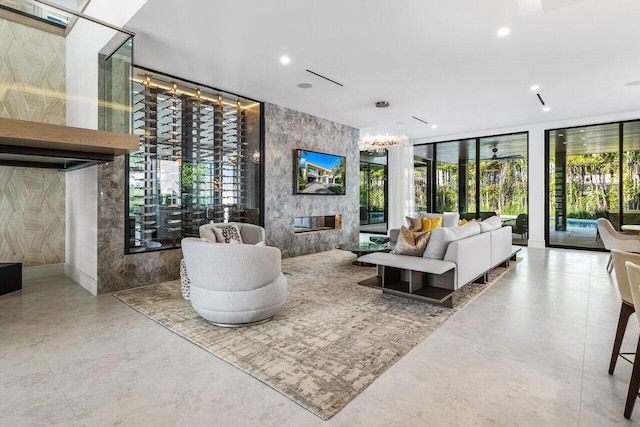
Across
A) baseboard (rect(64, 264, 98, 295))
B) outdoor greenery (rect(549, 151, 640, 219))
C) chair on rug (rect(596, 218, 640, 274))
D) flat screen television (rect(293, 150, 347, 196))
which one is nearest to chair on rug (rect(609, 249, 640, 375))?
chair on rug (rect(596, 218, 640, 274))

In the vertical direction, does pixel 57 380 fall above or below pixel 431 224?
below

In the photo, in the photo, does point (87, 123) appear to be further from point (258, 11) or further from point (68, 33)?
point (258, 11)

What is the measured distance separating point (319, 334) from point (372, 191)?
390 inches

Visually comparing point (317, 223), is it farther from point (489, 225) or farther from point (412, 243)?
point (412, 243)

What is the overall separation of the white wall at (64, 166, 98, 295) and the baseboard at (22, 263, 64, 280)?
12cm

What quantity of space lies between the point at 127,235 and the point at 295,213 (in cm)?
330

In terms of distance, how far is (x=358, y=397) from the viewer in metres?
2.07

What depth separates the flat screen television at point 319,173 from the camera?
7074 mm

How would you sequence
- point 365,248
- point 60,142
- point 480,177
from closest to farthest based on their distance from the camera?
point 60,142
point 365,248
point 480,177

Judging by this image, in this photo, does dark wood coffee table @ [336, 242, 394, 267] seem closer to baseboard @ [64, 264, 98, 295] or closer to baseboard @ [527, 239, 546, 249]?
baseboard @ [64, 264, 98, 295]

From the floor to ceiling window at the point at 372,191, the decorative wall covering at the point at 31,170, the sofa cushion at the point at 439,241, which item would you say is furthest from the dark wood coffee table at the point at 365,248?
the floor to ceiling window at the point at 372,191

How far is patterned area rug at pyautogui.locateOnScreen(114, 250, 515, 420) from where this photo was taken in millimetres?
2242

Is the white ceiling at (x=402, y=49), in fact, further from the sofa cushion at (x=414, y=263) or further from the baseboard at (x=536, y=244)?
the baseboard at (x=536, y=244)

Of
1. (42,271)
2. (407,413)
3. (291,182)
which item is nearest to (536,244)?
(291,182)
